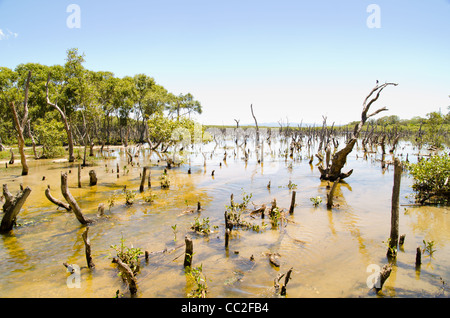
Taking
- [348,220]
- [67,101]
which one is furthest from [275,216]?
[67,101]

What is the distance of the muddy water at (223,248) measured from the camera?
744 cm

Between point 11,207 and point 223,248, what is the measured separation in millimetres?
8618

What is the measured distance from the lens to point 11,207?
10.5 meters

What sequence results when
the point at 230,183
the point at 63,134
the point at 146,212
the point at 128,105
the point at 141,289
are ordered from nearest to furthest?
the point at 141,289
the point at 146,212
the point at 230,183
the point at 63,134
the point at 128,105

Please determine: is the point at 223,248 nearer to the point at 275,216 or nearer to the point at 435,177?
the point at 275,216

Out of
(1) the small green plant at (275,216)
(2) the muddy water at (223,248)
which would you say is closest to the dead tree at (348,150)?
(2) the muddy water at (223,248)

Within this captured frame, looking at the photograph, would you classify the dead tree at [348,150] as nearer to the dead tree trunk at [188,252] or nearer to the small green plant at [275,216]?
the small green plant at [275,216]

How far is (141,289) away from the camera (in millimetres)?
7324

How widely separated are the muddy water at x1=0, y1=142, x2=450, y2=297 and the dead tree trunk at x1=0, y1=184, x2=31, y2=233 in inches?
15.1

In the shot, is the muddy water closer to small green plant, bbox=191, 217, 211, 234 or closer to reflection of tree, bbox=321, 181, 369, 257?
reflection of tree, bbox=321, 181, 369, 257

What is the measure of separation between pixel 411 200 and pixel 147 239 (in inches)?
601

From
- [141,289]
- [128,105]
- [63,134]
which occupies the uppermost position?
[128,105]

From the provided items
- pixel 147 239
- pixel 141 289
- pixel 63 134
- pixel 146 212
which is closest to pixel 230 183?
pixel 146 212
